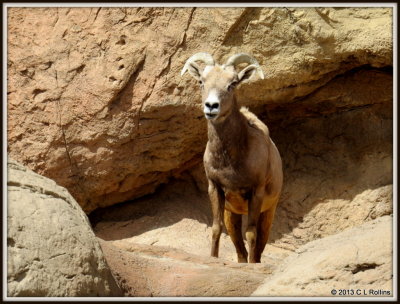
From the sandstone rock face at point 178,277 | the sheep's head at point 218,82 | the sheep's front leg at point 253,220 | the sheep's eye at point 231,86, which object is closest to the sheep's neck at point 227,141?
the sheep's head at point 218,82

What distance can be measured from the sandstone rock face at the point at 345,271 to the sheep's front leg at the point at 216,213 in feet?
12.5

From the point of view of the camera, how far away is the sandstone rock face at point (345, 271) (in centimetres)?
745

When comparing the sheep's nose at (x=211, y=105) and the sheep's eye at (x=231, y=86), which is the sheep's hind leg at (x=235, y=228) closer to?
the sheep's eye at (x=231, y=86)

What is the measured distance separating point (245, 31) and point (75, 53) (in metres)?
2.90

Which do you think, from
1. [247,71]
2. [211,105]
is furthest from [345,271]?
[247,71]

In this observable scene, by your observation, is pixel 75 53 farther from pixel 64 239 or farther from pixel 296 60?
pixel 64 239

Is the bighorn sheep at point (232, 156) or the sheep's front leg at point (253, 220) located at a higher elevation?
the bighorn sheep at point (232, 156)

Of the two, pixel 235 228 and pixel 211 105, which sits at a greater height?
pixel 211 105

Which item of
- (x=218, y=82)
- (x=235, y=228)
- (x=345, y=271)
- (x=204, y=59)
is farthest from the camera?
(x=235, y=228)

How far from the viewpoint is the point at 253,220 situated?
12.0 metres

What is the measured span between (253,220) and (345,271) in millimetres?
4384

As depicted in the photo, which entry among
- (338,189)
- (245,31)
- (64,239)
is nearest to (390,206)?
(338,189)

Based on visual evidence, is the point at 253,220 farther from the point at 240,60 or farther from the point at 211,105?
the point at 240,60

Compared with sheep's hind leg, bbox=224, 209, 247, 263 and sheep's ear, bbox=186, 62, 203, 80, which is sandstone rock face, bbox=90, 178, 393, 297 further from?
sheep's ear, bbox=186, 62, 203, 80
